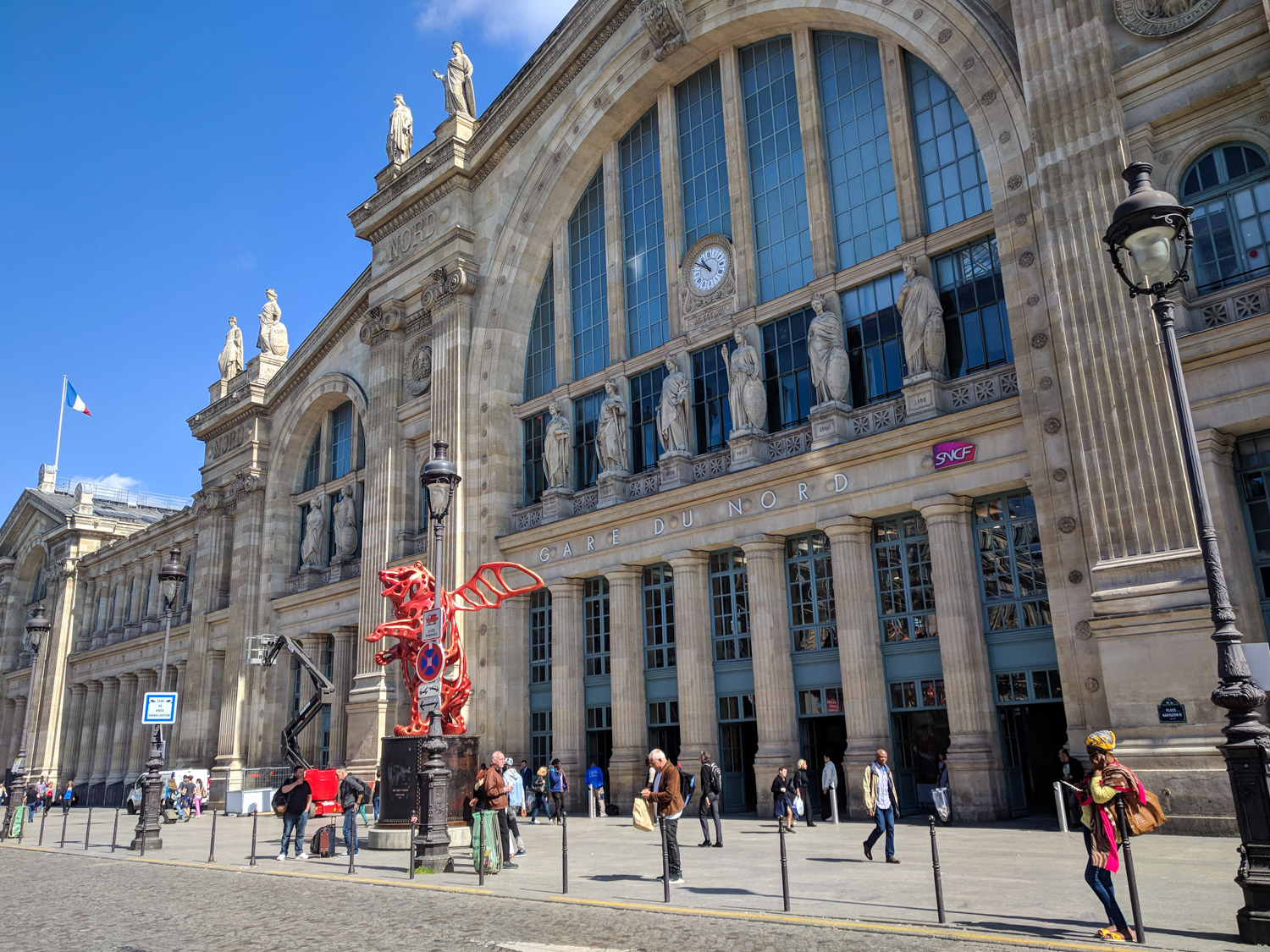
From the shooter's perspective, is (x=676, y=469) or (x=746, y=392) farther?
(x=676, y=469)

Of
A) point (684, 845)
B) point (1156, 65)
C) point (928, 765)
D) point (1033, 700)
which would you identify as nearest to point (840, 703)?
point (928, 765)

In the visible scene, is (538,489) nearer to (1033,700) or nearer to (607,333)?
(607,333)

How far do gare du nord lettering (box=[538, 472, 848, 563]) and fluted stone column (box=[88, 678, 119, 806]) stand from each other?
4180 cm

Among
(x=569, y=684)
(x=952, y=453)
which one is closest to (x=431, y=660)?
(x=952, y=453)

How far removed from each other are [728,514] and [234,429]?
33145 millimetres

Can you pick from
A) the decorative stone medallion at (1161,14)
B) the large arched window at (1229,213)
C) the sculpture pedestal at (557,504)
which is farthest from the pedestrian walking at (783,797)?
the decorative stone medallion at (1161,14)

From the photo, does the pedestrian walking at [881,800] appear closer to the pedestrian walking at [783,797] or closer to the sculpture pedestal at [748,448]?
the pedestrian walking at [783,797]

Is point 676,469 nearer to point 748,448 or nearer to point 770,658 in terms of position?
point 748,448

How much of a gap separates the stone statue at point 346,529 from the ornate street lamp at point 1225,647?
35299 mm

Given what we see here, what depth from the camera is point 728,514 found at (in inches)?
1001

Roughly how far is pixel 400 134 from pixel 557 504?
1874cm

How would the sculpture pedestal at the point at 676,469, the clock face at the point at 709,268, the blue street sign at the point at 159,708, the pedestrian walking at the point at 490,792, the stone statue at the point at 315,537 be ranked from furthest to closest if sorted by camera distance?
the stone statue at the point at 315,537
the clock face at the point at 709,268
the sculpture pedestal at the point at 676,469
the blue street sign at the point at 159,708
the pedestrian walking at the point at 490,792

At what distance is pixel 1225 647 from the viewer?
8.89m

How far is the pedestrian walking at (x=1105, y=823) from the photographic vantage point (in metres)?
8.47
